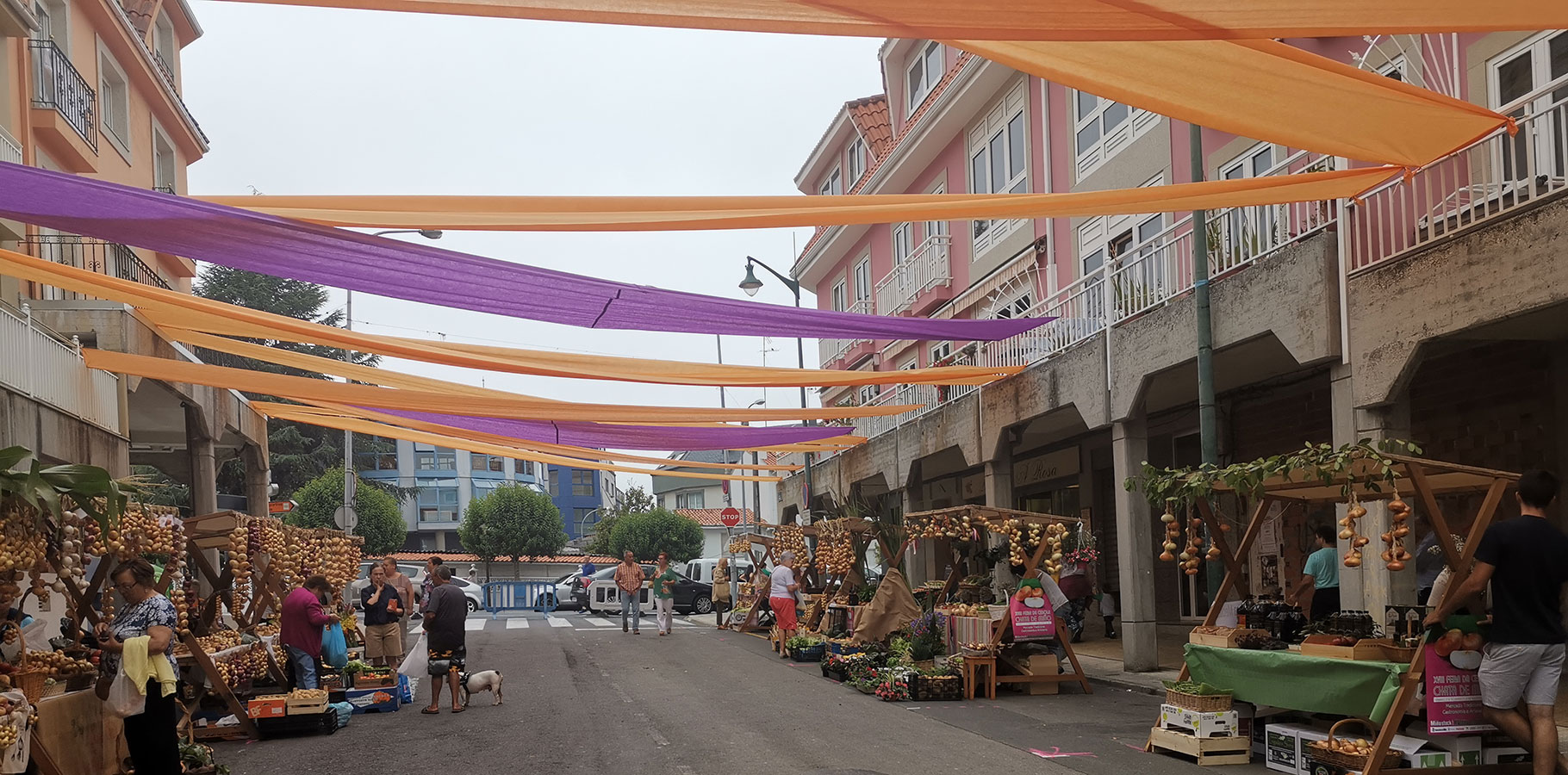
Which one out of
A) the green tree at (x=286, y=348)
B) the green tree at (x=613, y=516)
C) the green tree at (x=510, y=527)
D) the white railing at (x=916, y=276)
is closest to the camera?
the white railing at (x=916, y=276)

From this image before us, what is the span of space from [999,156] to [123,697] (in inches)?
762

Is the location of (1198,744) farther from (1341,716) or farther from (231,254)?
(231,254)

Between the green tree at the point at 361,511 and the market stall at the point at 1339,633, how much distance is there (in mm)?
43999

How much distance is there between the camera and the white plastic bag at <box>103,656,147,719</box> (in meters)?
8.51

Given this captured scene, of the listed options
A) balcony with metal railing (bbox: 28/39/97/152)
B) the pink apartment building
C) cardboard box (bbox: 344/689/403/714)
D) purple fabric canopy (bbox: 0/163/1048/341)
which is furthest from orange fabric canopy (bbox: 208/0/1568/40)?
balcony with metal railing (bbox: 28/39/97/152)

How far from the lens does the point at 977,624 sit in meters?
14.4

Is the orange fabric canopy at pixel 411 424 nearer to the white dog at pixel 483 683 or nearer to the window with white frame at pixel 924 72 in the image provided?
the white dog at pixel 483 683

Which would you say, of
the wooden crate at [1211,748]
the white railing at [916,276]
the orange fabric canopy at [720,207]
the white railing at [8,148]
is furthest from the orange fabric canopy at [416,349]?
the white railing at [916,276]

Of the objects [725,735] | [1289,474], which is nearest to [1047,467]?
[725,735]

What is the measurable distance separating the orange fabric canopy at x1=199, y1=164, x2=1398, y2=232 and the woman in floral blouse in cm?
285

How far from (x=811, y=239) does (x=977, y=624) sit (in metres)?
27.2

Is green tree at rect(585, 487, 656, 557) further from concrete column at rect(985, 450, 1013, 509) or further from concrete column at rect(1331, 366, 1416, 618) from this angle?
concrete column at rect(1331, 366, 1416, 618)

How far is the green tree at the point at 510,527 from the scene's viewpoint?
61000 millimetres

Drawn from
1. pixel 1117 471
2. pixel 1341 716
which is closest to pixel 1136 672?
pixel 1117 471
